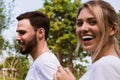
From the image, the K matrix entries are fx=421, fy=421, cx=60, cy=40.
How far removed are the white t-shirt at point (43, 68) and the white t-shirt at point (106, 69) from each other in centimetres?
196

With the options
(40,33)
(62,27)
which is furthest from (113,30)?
(62,27)

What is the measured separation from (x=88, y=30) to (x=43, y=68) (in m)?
1.92

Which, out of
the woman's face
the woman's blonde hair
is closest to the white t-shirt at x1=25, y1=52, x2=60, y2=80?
the woman's face

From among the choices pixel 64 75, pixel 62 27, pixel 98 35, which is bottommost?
pixel 62 27

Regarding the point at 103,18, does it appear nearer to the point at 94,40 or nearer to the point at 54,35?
the point at 94,40

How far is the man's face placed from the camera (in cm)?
516

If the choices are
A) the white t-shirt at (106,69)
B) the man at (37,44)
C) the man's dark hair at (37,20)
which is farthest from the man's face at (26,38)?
the white t-shirt at (106,69)

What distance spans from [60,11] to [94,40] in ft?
130

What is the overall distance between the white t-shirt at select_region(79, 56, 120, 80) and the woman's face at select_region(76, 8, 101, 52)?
A: 0.18 meters

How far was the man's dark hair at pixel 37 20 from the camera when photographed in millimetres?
5379

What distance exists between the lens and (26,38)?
5172 mm

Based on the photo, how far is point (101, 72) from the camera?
288 centimetres

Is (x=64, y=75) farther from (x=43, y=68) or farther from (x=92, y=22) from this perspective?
(x=43, y=68)

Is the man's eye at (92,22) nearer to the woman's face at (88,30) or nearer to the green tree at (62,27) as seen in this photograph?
the woman's face at (88,30)
